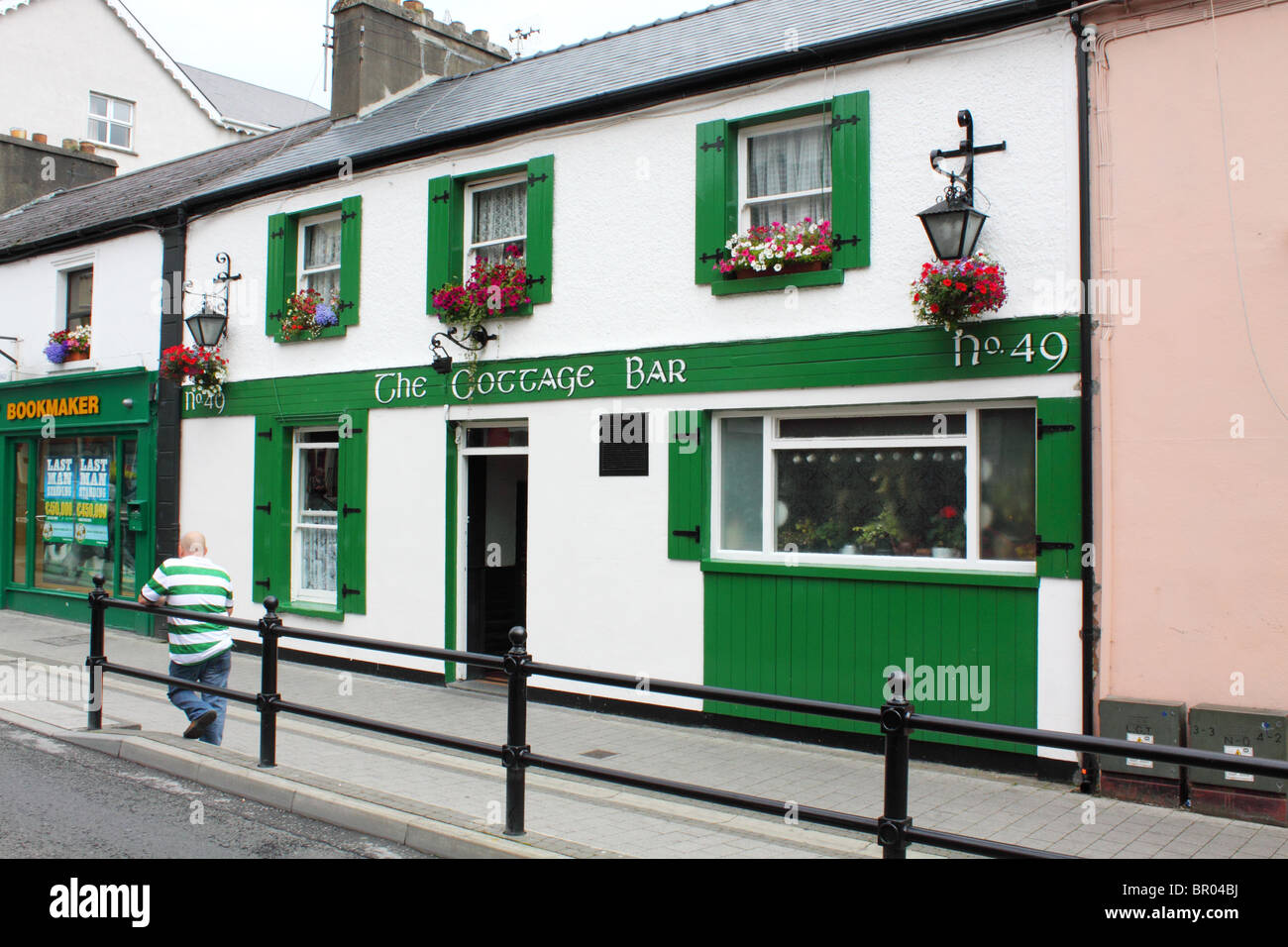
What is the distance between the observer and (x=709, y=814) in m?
6.32

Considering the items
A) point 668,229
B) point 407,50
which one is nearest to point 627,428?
point 668,229

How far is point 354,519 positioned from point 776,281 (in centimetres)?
549

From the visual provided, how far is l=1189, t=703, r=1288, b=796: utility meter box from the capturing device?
6250 mm

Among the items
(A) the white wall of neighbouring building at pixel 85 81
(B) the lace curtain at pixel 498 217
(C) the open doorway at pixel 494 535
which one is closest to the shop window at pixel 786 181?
(B) the lace curtain at pixel 498 217

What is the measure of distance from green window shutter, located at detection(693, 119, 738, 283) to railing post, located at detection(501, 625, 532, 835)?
4383 mm

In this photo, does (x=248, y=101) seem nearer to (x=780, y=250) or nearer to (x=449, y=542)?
(x=449, y=542)

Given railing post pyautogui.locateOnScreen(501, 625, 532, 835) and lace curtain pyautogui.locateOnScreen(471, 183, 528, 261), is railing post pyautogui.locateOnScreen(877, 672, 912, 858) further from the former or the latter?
lace curtain pyautogui.locateOnScreen(471, 183, 528, 261)

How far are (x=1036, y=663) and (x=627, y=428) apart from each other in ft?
12.8

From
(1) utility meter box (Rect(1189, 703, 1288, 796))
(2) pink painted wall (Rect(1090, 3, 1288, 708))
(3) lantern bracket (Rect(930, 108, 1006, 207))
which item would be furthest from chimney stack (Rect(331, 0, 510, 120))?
(1) utility meter box (Rect(1189, 703, 1288, 796))

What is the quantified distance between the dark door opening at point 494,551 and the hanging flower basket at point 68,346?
24.5 feet

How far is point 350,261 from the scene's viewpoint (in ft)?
37.8

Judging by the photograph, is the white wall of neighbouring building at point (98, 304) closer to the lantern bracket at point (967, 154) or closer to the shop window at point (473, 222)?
the shop window at point (473, 222)

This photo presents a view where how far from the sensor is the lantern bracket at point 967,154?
7.48m
